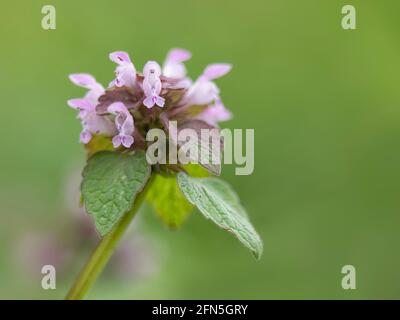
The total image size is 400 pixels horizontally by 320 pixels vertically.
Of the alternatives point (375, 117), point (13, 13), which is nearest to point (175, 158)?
point (375, 117)

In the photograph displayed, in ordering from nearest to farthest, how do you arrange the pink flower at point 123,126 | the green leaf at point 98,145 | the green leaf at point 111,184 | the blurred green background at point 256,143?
the green leaf at point 111,184 < the pink flower at point 123,126 < the green leaf at point 98,145 < the blurred green background at point 256,143

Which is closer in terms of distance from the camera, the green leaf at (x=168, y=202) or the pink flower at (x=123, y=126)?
the pink flower at (x=123, y=126)

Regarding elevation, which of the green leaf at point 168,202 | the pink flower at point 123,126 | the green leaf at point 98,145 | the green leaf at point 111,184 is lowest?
the green leaf at point 168,202

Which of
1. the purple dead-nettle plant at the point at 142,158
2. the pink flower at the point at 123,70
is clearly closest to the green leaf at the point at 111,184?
the purple dead-nettle plant at the point at 142,158

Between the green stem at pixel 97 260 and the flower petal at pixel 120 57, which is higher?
the flower petal at pixel 120 57

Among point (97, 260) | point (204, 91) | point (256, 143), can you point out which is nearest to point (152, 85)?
point (204, 91)

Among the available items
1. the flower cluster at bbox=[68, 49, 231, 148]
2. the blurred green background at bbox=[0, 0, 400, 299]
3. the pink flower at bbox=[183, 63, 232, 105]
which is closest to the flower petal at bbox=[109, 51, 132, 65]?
the flower cluster at bbox=[68, 49, 231, 148]

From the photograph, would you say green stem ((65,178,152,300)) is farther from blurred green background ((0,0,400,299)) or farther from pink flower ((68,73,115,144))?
blurred green background ((0,0,400,299))

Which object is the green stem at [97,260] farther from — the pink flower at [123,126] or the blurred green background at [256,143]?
the blurred green background at [256,143]

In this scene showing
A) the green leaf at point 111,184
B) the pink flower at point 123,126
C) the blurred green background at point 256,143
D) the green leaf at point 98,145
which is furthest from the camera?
the blurred green background at point 256,143
